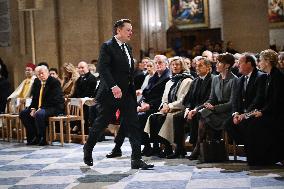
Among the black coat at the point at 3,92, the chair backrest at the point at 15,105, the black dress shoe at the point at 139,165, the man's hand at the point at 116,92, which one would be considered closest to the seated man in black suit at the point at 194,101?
the black dress shoe at the point at 139,165

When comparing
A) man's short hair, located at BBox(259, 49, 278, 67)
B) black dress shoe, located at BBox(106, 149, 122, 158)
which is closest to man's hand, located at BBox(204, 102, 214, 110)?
man's short hair, located at BBox(259, 49, 278, 67)

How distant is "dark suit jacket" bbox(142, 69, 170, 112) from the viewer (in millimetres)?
9438

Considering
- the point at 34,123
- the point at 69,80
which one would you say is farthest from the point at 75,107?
the point at 69,80

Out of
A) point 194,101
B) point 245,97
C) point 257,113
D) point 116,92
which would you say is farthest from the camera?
point 194,101

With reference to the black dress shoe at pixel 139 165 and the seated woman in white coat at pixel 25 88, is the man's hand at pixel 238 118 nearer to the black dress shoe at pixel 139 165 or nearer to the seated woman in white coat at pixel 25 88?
the black dress shoe at pixel 139 165

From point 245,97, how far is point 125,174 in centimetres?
183

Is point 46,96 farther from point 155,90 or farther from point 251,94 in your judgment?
point 251,94

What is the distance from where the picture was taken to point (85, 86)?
11805 millimetres

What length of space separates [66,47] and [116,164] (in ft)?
23.7

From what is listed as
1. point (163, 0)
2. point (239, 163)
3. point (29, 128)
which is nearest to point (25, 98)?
point (29, 128)

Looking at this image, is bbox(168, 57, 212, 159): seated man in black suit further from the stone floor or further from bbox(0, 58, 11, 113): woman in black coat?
bbox(0, 58, 11, 113): woman in black coat

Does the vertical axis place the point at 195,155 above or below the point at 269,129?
below

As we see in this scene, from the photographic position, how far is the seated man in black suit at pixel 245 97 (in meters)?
7.79

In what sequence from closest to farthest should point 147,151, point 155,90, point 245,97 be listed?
point 245,97, point 147,151, point 155,90
